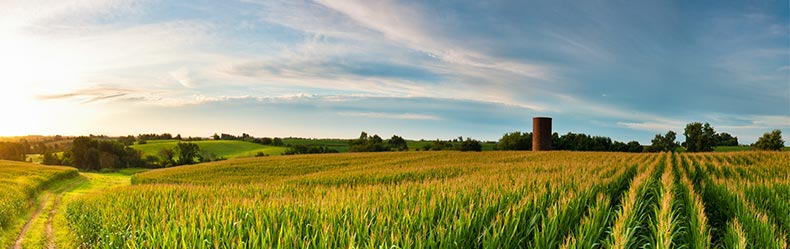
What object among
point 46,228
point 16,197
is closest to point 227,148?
point 16,197

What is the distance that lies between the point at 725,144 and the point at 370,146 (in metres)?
80.5

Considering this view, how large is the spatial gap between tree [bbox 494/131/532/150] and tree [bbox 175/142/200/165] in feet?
216

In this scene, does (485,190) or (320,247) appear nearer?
(320,247)

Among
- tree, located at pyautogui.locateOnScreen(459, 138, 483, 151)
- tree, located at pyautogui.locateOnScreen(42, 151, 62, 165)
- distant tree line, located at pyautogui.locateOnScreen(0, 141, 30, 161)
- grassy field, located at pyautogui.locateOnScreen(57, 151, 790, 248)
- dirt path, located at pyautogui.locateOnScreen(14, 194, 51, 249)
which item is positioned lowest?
dirt path, located at pyautogui.locateOnScreen(14, 194, 51, 249)

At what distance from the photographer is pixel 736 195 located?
9.93 metres

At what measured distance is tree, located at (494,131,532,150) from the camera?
93875 millimetres

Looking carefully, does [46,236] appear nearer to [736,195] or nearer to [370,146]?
[736,195]

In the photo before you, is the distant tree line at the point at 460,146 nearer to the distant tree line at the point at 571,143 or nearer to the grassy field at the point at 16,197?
the distant tree line at the point at 571,143

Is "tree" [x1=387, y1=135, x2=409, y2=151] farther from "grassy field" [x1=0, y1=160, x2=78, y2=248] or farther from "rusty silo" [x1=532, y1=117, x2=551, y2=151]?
"grassy field" [x1=0, y1=160, x2=78, y2=248]

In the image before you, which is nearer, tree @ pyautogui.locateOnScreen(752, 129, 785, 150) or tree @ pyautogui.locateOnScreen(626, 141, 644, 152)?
tree @ pyautogui.locateOnScreen(752, 129, 785, 150)

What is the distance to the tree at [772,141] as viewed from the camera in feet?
282

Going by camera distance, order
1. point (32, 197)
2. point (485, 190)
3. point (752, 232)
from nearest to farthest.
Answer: point (752, 232)
point (485, 190)
point (32, 197)

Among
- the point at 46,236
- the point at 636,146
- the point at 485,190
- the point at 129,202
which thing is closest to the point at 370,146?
the point at 636,146

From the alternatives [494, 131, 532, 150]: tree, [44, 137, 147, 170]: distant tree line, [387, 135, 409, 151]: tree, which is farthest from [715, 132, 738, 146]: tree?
[44, 137, 147, 170]: distant tree line
